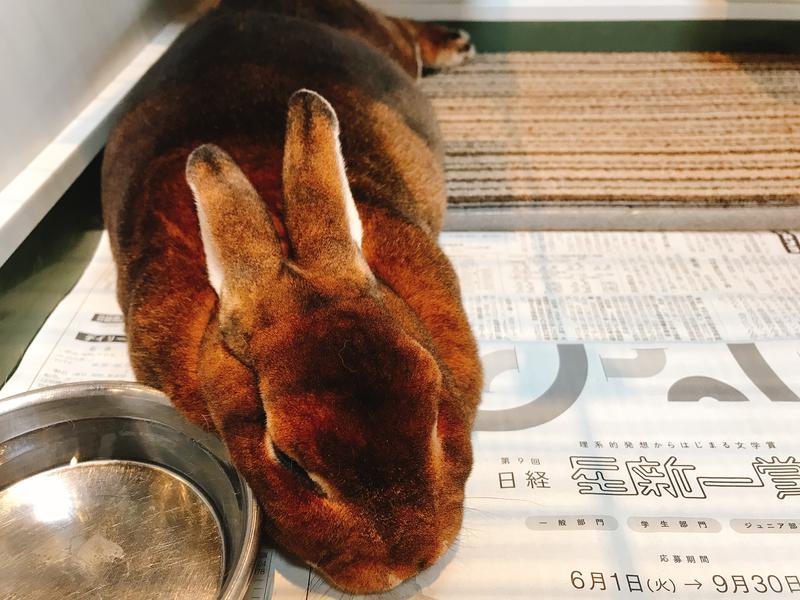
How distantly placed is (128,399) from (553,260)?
32.2 inches

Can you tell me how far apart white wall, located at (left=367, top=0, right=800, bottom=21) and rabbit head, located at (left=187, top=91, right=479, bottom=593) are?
4.30 feet

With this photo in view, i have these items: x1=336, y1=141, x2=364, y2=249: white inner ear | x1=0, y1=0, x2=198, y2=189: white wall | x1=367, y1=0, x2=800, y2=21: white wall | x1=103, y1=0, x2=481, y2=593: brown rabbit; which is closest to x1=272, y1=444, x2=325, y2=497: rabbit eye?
x1=103, y1=0, x2=481, y2=593: brown rabbit

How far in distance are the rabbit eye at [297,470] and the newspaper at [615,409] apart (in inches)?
9.0

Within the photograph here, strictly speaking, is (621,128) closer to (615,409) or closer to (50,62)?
(615,409)

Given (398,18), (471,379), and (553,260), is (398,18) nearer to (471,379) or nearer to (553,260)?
(553,260)

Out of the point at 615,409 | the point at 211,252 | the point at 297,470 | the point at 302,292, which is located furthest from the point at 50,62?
the point at 615,409

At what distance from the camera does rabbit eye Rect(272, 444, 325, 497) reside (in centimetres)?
66

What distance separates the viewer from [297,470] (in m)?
0.67

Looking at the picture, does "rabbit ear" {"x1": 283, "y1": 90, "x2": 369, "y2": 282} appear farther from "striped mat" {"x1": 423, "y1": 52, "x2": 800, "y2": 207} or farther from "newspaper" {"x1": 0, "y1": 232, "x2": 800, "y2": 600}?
"striped mat" {"x1": 423, "y1": 52, "x2": 800, "y2": 207}

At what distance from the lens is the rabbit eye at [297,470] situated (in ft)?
2.18

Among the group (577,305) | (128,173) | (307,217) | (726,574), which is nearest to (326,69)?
(128,173)

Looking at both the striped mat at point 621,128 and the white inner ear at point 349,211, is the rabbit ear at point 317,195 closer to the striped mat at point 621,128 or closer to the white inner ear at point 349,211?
the white inner ear at point 349,211

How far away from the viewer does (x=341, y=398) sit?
1.99ft

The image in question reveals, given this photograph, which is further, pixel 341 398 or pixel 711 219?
pixel 711 219
